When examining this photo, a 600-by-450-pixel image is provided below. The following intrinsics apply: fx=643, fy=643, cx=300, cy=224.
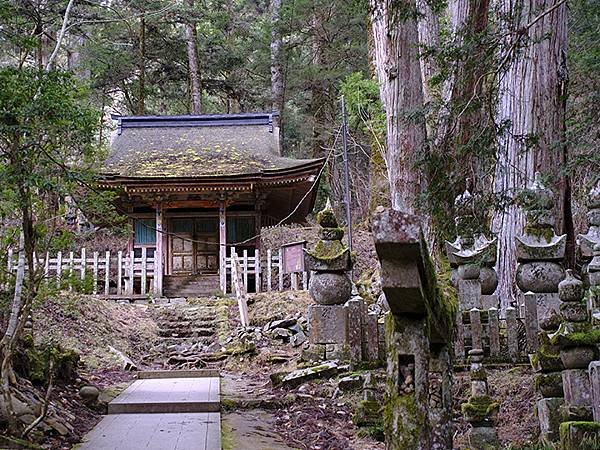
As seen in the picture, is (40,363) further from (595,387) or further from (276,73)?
(276,73)

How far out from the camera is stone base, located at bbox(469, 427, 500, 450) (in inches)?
183

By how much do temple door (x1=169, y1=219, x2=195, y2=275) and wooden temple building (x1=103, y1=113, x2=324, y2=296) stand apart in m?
0.03

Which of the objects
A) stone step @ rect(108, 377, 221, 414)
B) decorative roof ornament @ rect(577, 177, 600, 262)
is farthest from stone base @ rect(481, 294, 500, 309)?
stone step @ rect(108, 377, 221, 414)

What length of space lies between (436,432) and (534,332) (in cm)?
363

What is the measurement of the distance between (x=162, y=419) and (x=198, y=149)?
14.4m

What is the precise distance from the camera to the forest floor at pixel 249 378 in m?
5.59

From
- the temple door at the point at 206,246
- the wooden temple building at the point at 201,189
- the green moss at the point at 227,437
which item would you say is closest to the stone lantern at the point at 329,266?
the green moss at the point at 227,437

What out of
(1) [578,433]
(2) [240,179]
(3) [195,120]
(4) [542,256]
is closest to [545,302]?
(4) [542,256]

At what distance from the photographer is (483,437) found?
15.3ft

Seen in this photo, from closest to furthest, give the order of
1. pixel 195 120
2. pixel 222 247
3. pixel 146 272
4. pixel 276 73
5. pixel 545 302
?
1. pixel 545 302
2. pixel 146 272
3. pixel 222 247
4. pixel 195 120
5. pixel 276 73

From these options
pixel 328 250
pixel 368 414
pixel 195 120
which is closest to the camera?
pixel 368 414

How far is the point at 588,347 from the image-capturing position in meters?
3.95

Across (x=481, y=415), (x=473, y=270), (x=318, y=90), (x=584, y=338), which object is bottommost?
(x=481, y=415)

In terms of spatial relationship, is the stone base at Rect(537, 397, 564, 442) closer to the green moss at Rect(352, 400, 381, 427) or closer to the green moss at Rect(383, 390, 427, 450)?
the green moss at Rect(352, 400, 381, 427)
